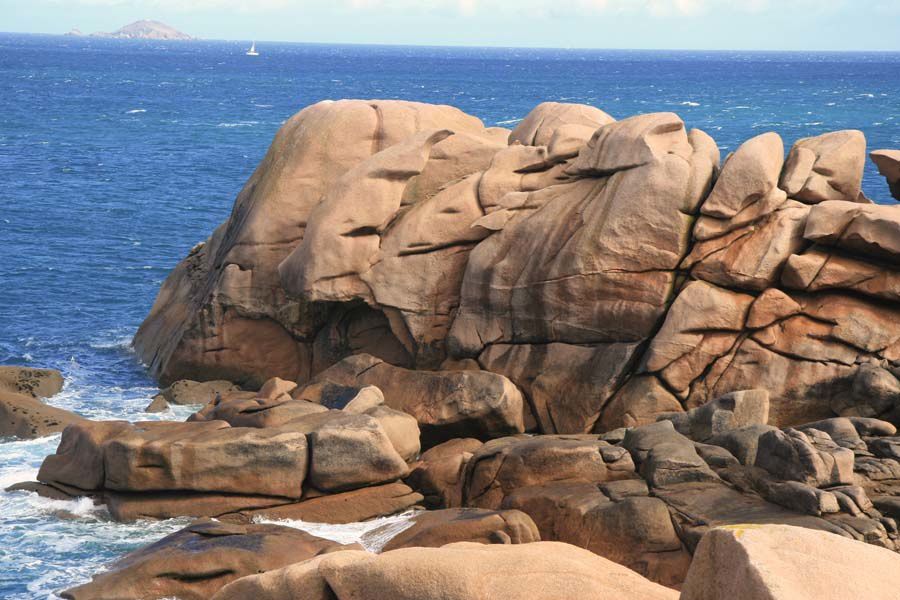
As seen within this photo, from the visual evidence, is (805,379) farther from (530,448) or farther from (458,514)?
(458,514)

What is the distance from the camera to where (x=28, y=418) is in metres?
27.7

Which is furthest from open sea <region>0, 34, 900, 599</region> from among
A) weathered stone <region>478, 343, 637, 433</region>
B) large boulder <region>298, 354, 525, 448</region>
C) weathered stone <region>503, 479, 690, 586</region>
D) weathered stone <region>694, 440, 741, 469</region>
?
weathered stone <region>694, 440, 741, 469</region>

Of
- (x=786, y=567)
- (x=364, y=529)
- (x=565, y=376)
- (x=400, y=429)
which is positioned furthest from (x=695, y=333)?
(x=786, y=567)

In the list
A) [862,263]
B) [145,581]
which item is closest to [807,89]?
[862,263]

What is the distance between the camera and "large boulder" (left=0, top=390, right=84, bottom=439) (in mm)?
27500

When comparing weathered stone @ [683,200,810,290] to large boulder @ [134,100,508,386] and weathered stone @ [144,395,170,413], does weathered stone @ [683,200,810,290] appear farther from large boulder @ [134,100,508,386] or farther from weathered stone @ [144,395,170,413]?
weathered stone @ [144,395,170,413]

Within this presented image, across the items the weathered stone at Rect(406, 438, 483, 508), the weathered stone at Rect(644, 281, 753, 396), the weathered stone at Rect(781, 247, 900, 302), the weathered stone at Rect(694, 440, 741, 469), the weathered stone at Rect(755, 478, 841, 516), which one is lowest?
the weathered stone at Rect(406, 438, 483, 508)

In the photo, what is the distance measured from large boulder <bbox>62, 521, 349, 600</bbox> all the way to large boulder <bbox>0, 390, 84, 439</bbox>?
926 cm

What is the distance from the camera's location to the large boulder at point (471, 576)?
446 inches

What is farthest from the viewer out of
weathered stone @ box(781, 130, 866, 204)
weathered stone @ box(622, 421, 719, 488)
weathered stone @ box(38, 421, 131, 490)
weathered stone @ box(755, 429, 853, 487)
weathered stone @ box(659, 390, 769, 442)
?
weathered stone @ box(781, 130, 866, 204)

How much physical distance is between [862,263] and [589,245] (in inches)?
235

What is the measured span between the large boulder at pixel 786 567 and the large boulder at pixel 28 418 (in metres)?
20.8

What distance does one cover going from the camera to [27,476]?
2470 centimetres

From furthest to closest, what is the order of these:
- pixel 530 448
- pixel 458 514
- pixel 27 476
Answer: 1. pixel 27 476
2. pixel 530 448
3. pixel 458 514
